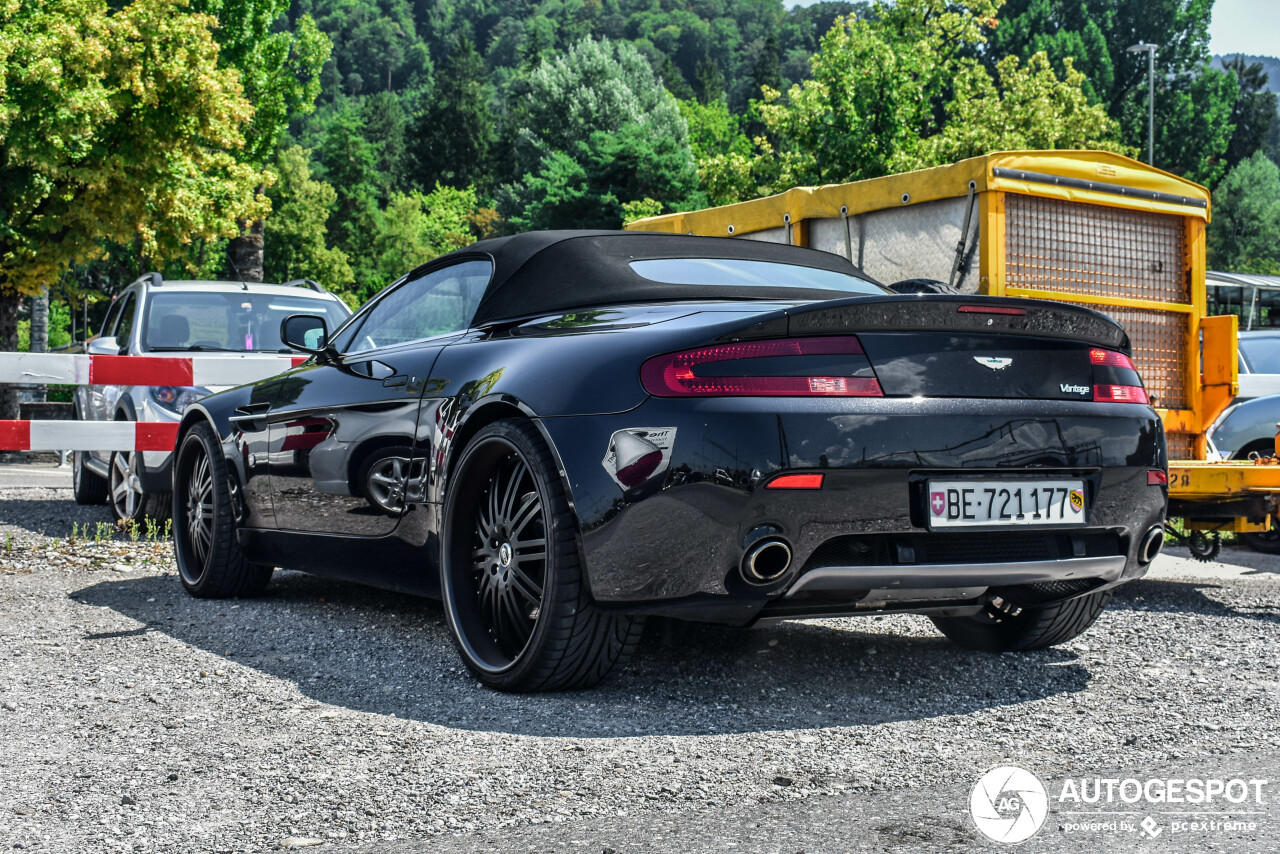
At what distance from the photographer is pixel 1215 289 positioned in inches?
1072

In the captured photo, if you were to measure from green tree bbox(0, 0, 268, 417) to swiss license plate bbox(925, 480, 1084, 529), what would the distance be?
1613cm

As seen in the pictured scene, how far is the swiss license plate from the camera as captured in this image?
3.56 metres

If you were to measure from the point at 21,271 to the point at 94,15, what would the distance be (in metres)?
3.83

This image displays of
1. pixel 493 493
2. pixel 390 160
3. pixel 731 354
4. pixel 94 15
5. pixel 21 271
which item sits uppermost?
pixel 390 160

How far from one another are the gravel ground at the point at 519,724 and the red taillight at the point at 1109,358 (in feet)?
3.41

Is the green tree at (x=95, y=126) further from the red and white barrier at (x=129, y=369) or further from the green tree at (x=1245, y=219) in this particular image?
the green tree at (x=1245, y=219)

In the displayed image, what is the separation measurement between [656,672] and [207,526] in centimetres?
279

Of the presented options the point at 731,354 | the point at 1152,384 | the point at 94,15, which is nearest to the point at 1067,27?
the point at 94,15

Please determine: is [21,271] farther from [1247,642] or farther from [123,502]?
[1247,642]

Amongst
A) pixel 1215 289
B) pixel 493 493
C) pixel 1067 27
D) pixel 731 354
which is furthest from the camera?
pixel 1067 27

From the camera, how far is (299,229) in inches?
2125

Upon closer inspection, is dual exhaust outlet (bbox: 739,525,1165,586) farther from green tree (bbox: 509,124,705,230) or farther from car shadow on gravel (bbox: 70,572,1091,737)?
green tree (bbox: 509,124,705,230)

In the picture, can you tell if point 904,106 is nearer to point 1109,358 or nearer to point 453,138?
point 1109,358

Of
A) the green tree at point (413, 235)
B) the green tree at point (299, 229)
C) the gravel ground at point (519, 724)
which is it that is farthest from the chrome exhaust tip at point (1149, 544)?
the green tree at point (413, 235)
